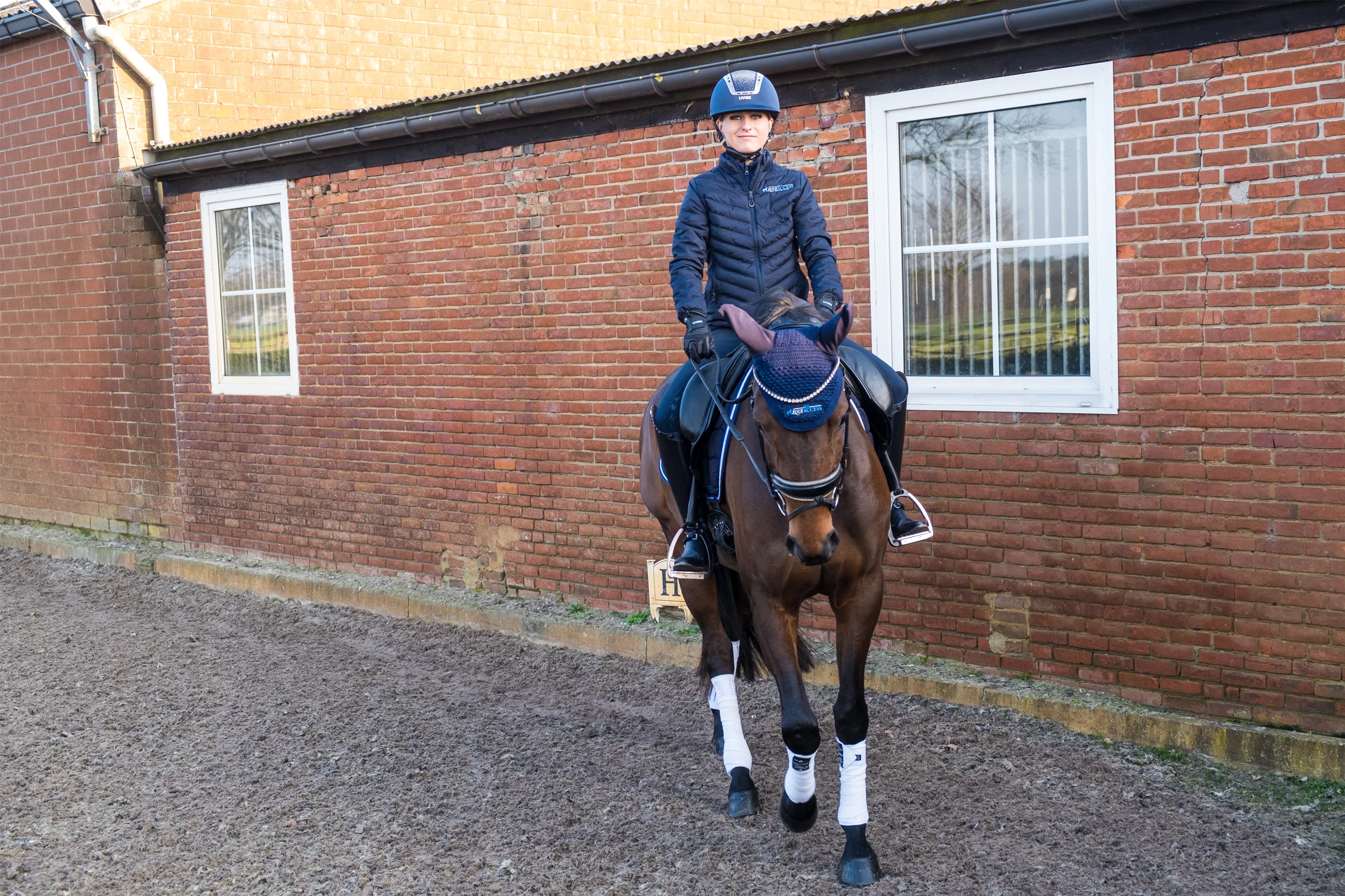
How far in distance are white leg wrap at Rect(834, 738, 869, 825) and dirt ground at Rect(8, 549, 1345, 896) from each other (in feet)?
0.75

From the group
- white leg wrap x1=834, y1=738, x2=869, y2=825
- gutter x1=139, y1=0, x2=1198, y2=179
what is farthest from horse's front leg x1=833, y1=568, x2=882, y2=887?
gutter x1=139, y1=0, x2=1198, y2=179

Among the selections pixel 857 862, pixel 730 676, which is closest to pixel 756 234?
pixel 730 676

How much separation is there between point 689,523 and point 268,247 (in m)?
6.91

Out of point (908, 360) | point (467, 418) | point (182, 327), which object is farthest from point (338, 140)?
point (908, 360)

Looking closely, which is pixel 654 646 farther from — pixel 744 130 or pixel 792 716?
pixel 744 130

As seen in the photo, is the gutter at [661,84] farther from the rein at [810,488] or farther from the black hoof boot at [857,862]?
Result: the black hoof boot at [857,862]

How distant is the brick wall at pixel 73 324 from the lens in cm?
1216

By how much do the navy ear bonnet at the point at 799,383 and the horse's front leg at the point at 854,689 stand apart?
0.88 metres

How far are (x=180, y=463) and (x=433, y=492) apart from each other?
360cm

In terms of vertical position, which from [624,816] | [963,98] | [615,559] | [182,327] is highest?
[963,98]

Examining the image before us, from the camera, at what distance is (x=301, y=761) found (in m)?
6.36

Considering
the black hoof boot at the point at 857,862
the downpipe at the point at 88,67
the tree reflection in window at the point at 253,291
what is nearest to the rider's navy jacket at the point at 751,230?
the black hoof boot at the point at 857,862

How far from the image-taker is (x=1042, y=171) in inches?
254

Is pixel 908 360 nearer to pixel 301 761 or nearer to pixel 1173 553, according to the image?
pixel 1173 553
